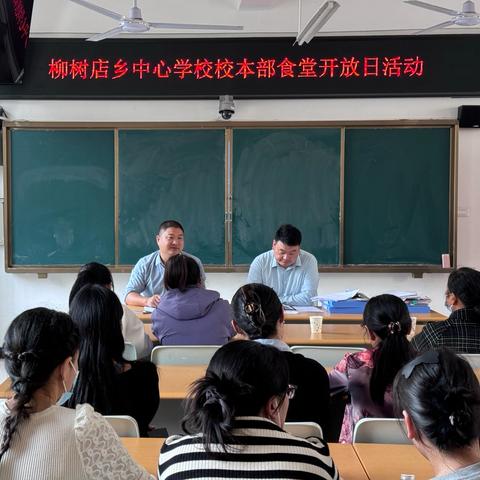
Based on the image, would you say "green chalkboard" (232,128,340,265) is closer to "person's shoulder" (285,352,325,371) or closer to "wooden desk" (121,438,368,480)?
"person's shoulder" (285,352,325,371)

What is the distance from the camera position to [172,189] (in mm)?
5066

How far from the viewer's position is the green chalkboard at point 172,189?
16.5ft

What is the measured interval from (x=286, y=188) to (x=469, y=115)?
5.66ft

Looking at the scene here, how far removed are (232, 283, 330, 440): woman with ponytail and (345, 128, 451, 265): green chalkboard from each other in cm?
308

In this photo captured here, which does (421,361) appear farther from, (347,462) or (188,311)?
(188,311)

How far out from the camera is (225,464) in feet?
3.66

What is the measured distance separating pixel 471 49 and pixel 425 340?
3.37m

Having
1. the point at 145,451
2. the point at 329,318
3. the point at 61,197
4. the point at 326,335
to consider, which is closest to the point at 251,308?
the point at 145,451

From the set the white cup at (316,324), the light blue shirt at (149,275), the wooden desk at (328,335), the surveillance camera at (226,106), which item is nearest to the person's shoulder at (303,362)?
the wooden desk at (328,335)

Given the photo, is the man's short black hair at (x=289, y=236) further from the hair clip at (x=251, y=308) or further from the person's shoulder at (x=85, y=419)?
the person's shoulder at (x=85, y=419)

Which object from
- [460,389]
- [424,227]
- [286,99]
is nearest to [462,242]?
[424,227]

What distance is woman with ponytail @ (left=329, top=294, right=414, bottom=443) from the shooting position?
1.97 m

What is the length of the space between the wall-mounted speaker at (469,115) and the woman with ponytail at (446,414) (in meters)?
4.35

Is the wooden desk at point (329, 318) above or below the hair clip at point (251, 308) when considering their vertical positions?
below
